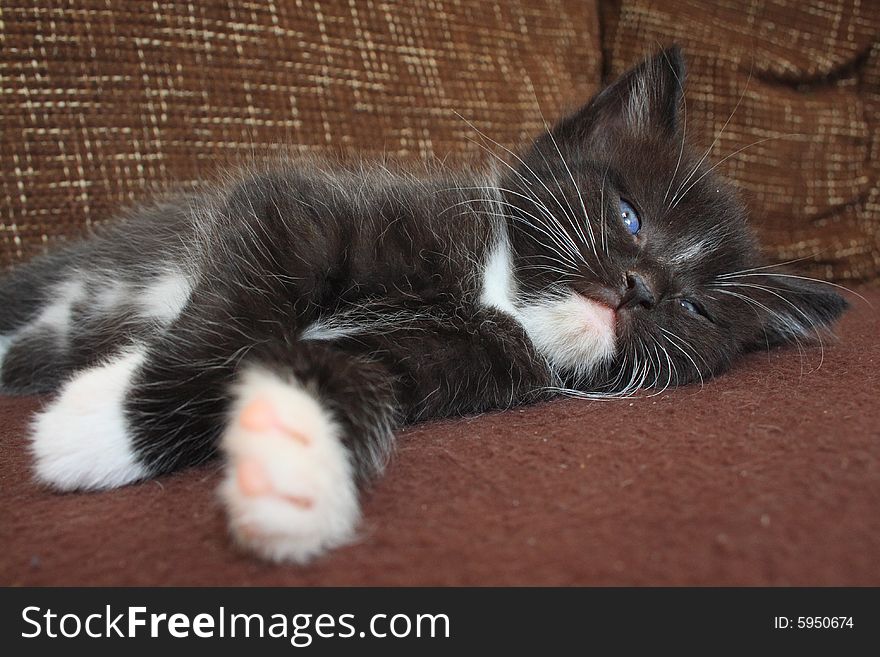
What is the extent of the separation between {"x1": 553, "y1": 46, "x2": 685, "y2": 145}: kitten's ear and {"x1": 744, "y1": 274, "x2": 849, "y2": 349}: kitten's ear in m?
0.36

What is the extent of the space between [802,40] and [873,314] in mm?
900

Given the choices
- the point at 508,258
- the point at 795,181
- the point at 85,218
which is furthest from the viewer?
the point at 795,181

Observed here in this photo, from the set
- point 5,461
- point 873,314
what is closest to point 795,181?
point 873,314

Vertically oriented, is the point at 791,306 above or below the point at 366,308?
below

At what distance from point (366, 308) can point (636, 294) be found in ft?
1.49

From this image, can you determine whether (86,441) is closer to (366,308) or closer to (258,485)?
(258,485)

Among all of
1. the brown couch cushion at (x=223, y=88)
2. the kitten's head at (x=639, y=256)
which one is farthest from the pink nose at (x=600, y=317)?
the brown couch cushion at (x=223, y=88)

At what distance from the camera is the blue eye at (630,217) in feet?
4.18

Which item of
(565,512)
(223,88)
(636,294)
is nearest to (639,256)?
(636,294)

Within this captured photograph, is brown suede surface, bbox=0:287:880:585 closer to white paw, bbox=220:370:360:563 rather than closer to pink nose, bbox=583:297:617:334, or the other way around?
white paw, bbox=220:370:360:563

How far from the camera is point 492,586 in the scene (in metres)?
0.60

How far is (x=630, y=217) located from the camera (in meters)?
1.29
